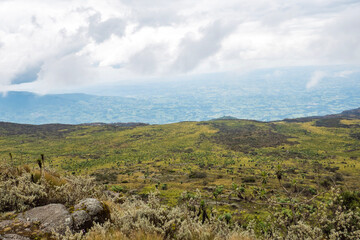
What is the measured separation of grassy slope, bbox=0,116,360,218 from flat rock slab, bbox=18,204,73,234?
1862cm

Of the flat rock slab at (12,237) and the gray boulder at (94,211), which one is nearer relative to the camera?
the flat rock slab at (12,237)

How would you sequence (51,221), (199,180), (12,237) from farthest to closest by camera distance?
(199,180) → (51,221) → (12,237)

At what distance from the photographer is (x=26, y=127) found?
113188 millimetres

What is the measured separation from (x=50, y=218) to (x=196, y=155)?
5867 cm

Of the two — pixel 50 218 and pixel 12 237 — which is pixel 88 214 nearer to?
pixel 50 218

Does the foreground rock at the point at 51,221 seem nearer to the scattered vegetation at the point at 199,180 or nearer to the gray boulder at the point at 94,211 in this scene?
the gray boulder at the point at 94,211

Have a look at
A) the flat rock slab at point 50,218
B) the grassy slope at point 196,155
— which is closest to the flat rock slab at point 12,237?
the flat rock slab at point 50,218

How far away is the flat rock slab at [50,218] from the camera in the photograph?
4.52 meters

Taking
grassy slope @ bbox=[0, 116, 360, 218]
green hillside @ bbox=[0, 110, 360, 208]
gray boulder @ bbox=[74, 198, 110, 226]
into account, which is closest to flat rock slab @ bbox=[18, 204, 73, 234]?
gray boulder @ bbox=[74, 198, 110, 226]

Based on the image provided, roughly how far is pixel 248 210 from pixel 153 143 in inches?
2583

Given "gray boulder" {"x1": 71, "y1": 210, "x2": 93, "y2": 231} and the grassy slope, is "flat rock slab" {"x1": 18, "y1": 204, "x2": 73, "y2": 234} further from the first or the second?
the grassy slope

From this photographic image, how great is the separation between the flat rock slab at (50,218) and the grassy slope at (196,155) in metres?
18.6

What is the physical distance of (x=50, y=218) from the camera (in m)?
4.91

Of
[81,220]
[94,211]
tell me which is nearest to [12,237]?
[81,220]
